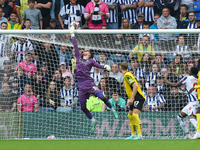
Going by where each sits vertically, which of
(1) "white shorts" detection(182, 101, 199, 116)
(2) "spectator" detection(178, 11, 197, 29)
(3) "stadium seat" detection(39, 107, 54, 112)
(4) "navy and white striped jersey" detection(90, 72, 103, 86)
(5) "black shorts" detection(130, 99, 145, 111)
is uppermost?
(2) "spectator" detection(178, 11, 197, 29)

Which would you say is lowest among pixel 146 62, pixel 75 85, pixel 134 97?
pixel 134 97

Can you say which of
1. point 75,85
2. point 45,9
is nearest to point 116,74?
point 75,85

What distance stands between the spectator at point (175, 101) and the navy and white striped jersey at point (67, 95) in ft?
8.29

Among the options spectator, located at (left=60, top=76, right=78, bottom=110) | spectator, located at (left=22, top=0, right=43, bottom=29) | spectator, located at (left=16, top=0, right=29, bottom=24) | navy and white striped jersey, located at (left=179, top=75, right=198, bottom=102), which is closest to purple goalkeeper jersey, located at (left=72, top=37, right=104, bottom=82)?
spectator, located at (left=60, top=76, right=78, bottom=110)

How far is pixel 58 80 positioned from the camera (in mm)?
10156

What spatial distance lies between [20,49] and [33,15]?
2662 millimetres

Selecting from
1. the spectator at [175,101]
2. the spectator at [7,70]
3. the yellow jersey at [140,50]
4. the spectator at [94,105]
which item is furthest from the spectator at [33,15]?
the spectator at [175,101]

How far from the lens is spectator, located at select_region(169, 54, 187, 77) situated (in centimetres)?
1012

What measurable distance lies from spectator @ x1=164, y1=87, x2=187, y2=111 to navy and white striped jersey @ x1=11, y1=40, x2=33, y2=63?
4.14m

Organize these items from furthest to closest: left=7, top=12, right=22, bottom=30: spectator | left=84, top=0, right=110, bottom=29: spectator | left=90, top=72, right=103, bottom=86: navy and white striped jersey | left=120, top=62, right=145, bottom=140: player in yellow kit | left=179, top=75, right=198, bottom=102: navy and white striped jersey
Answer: left=7, top=12, right=22, bottom=30: spectator
left=84, top=0, right=110, bottom=29: spectator
left=90, top=72, right=103, bottom=86: navy and white striped jersey
left=179, top=75, right=198, bottom=102: navy and white striped jersey
left=120, top=62, right=145, bottom=140: player in yellow kit

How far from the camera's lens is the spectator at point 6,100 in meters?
9.85

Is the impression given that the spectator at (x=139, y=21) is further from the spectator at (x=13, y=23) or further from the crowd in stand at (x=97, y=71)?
the spectator at (x=13, y=23)

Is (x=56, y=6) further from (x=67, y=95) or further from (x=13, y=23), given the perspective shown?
(x=67, y=95)

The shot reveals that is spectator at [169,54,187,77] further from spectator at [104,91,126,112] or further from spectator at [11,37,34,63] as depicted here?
spectator at [11,37,34,63]
